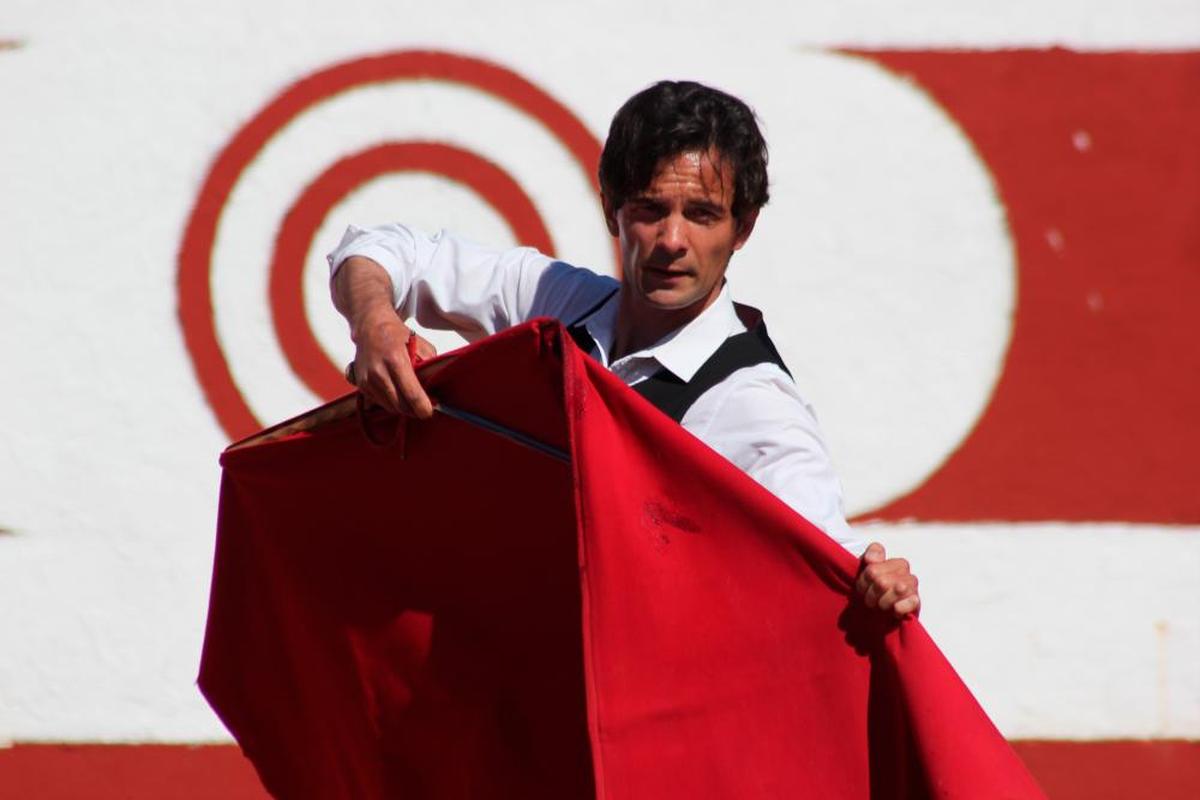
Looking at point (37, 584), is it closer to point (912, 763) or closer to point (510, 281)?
point (510, 281)

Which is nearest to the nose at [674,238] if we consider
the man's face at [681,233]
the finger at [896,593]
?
the man's face at [681,233]

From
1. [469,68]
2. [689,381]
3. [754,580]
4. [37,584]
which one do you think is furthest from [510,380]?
[37,584]

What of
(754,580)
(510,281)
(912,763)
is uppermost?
(510,281)

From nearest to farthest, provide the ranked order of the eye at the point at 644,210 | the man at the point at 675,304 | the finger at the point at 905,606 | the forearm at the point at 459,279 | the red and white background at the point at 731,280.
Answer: the finger at the point at 905,606
the man at the point at 675,304
the eye at the point at 644,210
the forearm at the point at 459,279
the red and white background at the point at 731,280

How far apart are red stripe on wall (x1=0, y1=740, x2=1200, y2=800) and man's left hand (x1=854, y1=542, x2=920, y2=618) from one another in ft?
6.11

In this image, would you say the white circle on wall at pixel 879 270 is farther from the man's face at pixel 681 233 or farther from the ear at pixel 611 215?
the man's face at pixel 681 233

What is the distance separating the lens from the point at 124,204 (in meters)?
3.67

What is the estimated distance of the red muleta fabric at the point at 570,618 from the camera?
197 cm

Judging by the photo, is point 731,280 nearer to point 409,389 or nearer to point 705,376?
point 705,376

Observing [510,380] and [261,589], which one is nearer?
[510,380]

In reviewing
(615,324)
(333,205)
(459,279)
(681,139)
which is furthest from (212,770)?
(681,139)

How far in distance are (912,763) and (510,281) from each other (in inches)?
33.6

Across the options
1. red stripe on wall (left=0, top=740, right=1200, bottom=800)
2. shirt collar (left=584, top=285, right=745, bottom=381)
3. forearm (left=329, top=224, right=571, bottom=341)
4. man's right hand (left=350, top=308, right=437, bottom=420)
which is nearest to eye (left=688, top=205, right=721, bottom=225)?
shirt collar (left=584, top=285, right=745, bottom=381)

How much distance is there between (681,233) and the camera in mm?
2156
